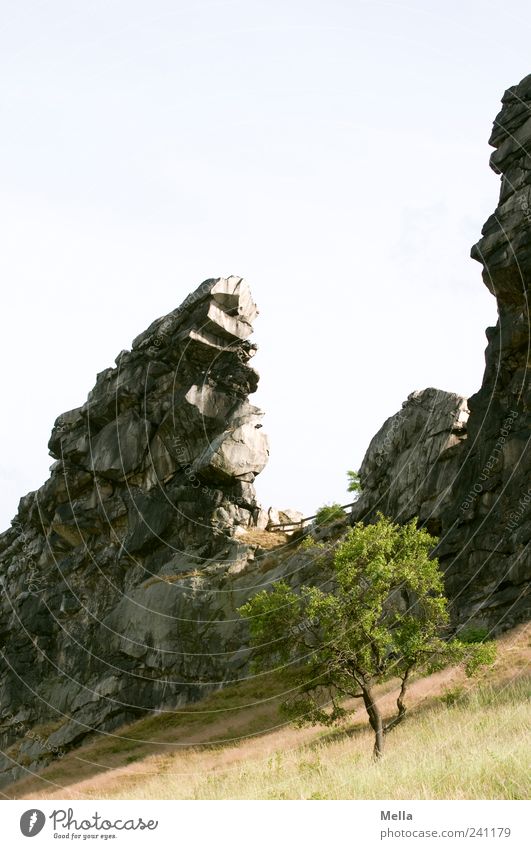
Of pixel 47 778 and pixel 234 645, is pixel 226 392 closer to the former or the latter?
pixel 234 645

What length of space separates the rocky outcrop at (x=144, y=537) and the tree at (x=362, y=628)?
2203 cm

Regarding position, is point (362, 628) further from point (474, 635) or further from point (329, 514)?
point (329, 514)

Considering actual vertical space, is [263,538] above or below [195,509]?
below

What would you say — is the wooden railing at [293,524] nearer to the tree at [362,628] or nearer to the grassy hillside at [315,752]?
the grassy hillside at [315,752]

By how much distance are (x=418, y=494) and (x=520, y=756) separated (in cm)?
3463

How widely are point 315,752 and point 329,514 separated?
3375 cm

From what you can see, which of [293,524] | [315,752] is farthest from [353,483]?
[315,752]

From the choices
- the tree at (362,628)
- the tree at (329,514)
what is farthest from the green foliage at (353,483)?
the tree at (362,628)

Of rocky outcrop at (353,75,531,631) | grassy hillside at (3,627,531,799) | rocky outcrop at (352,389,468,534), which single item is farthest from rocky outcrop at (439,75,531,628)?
grassy hillside at (3,627,531,799)

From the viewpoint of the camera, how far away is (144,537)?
226 ft

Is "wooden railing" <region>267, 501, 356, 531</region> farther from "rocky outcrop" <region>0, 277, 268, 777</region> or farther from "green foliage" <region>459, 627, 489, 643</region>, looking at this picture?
"green foliage" <region>459, 627, 489, 643</region>

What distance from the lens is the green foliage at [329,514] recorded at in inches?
2596

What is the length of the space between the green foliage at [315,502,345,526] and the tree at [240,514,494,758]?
29907mm

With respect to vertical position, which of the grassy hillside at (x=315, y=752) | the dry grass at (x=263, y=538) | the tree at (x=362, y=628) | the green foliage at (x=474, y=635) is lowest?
the grassy hillside at (x=315, y=752)
